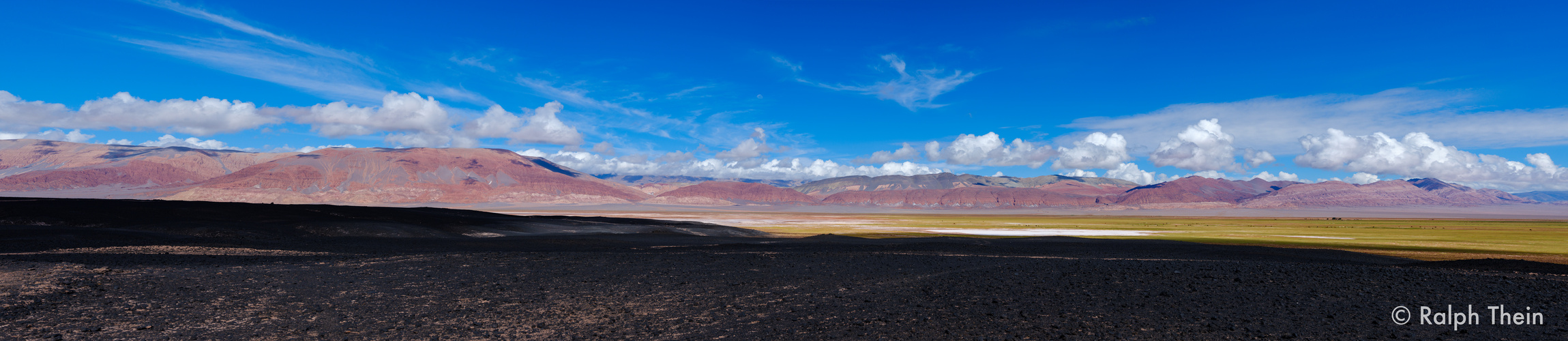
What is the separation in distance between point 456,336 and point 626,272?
754 centimetres

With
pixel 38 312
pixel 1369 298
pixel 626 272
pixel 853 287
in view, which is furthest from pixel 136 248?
pixel 1369 298

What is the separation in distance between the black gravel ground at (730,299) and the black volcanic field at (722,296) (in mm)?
60

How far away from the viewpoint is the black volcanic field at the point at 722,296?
31.6 feet

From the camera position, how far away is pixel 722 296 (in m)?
13.0

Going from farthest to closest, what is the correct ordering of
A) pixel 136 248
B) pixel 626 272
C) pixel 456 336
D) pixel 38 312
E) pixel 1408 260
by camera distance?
pixel 1408 260, pixel 136 248, pixel 626 272, pixel 38 312, pixel 456 336

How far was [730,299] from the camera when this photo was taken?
1265 centimetres

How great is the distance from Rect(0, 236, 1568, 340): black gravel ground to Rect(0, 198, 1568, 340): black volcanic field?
6cm

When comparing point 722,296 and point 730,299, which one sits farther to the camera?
point 722,296

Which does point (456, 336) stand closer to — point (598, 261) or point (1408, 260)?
point (598, 261)

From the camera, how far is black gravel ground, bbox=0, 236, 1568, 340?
9.59 metres

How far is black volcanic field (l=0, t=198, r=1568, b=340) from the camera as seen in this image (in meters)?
9.62

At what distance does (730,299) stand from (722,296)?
1.30 ft

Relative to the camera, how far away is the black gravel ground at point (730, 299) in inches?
377

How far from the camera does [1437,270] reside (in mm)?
16547
